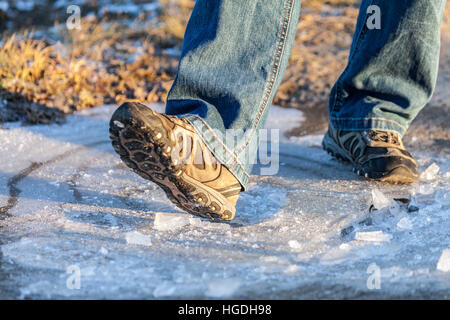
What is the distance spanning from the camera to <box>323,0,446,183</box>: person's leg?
80.2 inches

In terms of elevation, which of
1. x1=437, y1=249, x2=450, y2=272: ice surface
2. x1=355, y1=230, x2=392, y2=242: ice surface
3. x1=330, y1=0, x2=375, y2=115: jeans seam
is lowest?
x1=355, y1=230, x2=392, y2=242: ice surface

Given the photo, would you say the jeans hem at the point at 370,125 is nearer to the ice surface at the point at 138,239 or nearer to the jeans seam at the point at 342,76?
the jeans seam at the point at 342,76

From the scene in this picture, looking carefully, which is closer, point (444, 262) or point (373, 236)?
point (444, 262)

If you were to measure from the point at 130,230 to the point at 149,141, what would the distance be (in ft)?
1.16

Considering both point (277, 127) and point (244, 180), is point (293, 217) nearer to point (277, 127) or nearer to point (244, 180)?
point (244, 180)

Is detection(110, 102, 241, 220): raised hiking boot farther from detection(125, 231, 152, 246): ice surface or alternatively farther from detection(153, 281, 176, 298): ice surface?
detection(153, 281, 176, 298): ice surface

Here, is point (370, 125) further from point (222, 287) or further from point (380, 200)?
point (222, 287)

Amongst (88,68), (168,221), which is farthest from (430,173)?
(88,68)

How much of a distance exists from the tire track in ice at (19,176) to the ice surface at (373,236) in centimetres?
110

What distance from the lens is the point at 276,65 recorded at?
1640mm

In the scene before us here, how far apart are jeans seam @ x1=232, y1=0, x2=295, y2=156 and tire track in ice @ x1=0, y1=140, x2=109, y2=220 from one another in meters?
0.80

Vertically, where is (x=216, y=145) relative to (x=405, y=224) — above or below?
above

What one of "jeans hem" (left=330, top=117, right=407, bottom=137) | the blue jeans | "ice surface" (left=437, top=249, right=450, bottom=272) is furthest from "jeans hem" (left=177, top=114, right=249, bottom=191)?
"jeans hem" (left=330, top=117, right=407, bottom=137)

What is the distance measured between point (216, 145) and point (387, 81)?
3.02 ft
